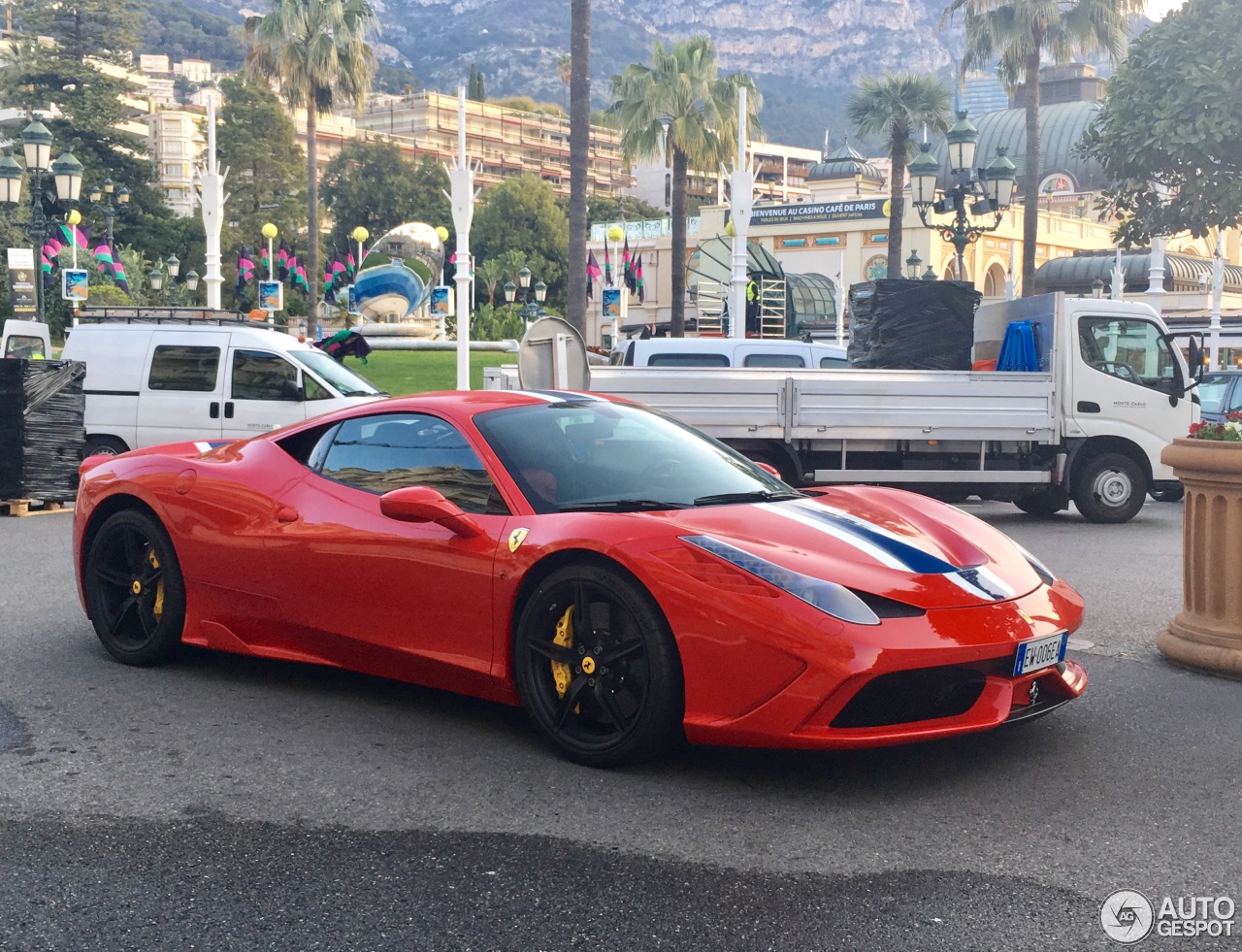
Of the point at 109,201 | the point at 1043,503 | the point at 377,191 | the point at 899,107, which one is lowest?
the point at 1043,503

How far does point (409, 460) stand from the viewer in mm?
5305

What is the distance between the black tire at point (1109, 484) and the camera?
1351 centimetres

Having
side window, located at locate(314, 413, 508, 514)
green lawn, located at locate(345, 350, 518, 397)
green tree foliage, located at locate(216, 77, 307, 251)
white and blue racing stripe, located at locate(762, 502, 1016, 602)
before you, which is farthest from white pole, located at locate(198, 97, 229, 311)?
green tree foliage, located at locate(216, 77, 307, 251)

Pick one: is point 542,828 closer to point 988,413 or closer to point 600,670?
point 600,670

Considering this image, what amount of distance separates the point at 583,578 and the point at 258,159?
7866cm

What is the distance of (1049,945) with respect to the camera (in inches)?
123

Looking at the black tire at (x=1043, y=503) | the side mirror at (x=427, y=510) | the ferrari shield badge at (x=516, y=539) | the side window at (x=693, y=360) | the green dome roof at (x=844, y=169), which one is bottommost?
the black tire at (x=1043, y=503)

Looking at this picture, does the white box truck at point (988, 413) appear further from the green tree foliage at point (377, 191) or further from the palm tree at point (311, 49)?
the green tree foliage at point (377, 191)

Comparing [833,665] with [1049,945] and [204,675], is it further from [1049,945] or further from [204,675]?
[204,675]

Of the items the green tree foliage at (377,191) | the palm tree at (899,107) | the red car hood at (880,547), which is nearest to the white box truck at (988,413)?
the red car hood at (880,547)

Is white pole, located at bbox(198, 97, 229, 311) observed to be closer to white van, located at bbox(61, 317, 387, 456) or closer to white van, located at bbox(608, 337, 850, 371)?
white van, located at bbox(61, 317, 387, 456)

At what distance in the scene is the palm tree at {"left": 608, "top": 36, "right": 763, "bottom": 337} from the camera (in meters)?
36.4

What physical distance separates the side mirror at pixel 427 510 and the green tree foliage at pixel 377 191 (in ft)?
291

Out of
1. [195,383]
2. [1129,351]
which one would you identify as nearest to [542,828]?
[1129,351]
